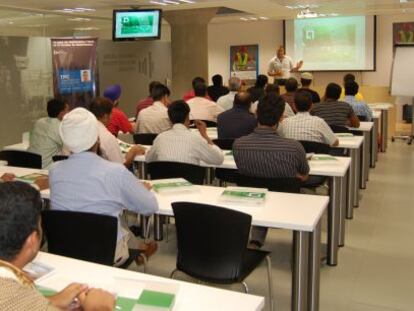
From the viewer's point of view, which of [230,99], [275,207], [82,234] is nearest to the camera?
[82,234]

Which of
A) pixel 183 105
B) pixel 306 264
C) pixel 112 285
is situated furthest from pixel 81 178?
pixel 183 105

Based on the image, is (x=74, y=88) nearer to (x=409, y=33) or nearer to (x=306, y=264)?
(x=306, y=264)

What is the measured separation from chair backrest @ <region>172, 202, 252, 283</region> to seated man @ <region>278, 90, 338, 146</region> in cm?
240

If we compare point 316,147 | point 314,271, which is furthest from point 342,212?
point 314,271

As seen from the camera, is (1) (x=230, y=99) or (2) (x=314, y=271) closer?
(2) (x=314, y=271)

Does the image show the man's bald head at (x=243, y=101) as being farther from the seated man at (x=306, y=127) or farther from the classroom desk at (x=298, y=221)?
the classroom desk at (x=298, y=221)

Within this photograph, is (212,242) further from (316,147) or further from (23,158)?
(23,158)

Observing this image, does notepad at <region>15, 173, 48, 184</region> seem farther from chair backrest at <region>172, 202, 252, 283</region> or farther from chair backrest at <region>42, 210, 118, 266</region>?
chair backrest at <region>172, 202, 252, 283</region>

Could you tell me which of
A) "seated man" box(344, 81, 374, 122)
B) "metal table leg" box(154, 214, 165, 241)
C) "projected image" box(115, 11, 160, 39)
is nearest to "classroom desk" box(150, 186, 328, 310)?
"metal table leg" box(154, 214, 165, 241)

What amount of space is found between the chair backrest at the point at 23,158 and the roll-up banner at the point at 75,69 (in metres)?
3.72

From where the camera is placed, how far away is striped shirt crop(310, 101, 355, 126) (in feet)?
19.8

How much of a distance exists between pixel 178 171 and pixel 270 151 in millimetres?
728

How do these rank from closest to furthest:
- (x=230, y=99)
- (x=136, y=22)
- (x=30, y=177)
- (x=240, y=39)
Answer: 1. (x=30, y=177)
2. (x=230, y=99)
3. (x=136, y=22)
4. (x=240, y=39)

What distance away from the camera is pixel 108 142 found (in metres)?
4.21
